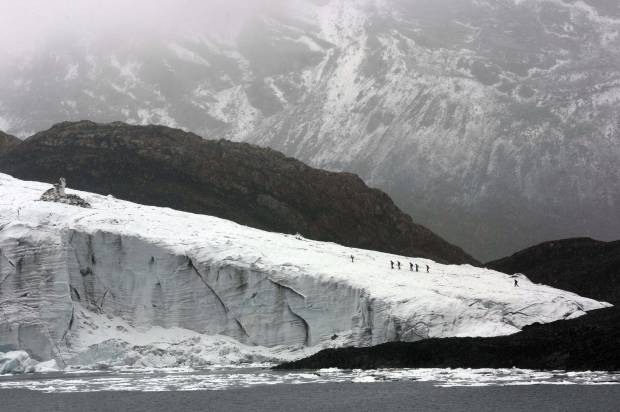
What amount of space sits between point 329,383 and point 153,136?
115 metres

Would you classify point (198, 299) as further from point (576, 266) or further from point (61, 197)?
point (576, 266)

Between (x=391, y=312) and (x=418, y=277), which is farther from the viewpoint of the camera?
(x=418, y=277)

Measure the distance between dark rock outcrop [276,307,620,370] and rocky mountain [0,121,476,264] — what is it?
7116 centimetres

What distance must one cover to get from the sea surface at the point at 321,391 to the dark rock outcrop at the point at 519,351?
1.17 m

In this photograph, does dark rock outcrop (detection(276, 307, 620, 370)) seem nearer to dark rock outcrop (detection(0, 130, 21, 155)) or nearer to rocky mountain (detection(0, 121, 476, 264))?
rocky mountain (detection(0, 121, 476, 264))

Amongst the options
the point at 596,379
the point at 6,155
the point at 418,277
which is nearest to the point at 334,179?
the point at 6,155

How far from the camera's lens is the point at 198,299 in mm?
69250

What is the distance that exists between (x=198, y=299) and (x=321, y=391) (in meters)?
18.4

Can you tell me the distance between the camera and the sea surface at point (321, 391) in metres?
46.8

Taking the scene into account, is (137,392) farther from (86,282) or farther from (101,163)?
(101,163)

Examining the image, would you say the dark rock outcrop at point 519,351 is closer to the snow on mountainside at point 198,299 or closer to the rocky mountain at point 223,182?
the snow on mountainside at point 198,299

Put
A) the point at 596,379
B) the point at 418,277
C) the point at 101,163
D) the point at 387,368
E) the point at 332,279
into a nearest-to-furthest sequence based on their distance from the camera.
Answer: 1. the point at 596,379
2. the point at 387,368
3. the point at 332,279
4. the point at 418,277
5. the point at 101,163

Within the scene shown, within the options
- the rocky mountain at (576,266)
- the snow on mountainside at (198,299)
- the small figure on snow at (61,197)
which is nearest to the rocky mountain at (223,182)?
the rocky mountain at (576,266)

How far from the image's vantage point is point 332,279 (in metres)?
67.6
